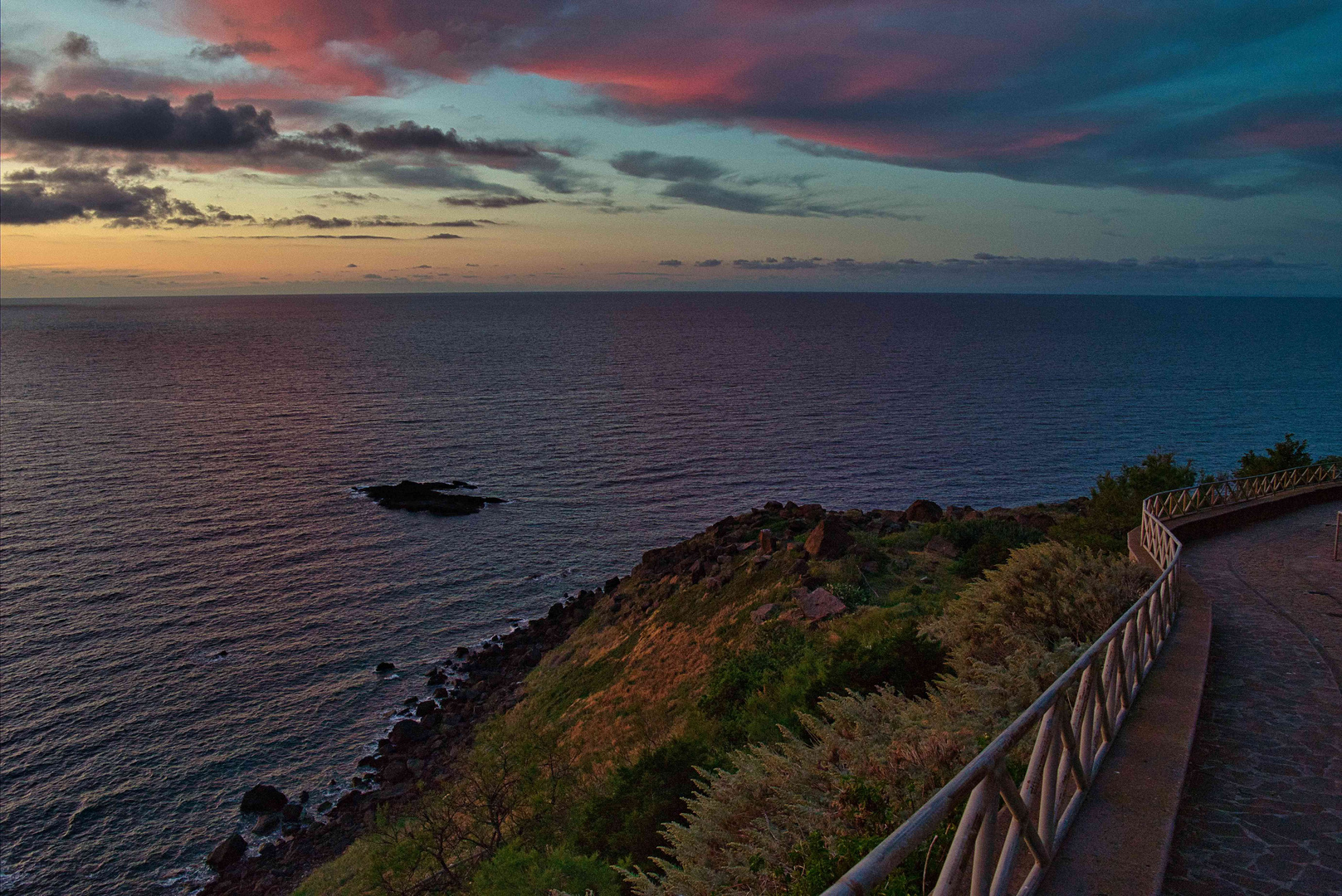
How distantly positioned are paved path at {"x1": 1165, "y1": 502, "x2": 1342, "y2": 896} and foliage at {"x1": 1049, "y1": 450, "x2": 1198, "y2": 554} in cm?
425

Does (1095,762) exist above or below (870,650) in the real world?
above

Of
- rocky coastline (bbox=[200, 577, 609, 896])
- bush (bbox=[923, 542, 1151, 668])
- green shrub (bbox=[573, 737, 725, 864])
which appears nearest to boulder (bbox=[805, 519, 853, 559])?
green shrub (bbox=[573, 737, 725, 864])

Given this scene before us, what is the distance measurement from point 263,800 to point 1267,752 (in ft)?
93.7

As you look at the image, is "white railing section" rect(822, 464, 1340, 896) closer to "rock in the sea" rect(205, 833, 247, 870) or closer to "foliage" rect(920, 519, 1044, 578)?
"foliage" rect(920, 519, 1044, 578)

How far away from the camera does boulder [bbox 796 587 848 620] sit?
2155 centimetres

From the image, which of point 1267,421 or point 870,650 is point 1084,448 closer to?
point 1267,421

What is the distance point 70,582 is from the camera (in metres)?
40.8

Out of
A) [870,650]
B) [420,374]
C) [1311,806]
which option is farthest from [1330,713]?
[420,374]

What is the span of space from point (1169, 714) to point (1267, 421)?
310 feet

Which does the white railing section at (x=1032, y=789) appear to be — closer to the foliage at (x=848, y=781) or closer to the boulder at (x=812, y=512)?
the foliage at (x=848, y=781)

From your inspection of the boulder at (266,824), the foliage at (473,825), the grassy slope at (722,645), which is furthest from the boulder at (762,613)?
the boulder at (266,824)

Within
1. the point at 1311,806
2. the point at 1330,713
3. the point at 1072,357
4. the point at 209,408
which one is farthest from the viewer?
the point at 1072,357

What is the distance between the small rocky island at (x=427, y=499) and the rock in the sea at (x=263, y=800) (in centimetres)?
2762

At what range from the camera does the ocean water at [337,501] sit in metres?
28.5
